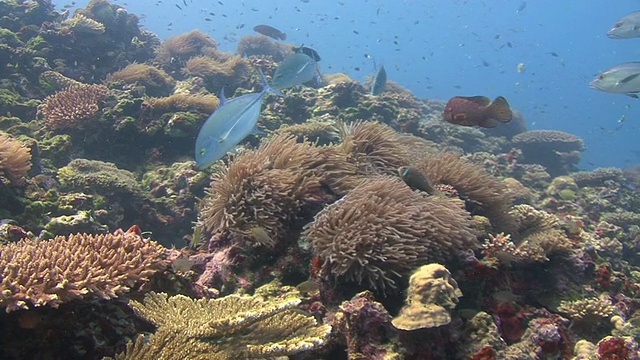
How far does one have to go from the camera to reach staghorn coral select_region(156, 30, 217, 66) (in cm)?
1357

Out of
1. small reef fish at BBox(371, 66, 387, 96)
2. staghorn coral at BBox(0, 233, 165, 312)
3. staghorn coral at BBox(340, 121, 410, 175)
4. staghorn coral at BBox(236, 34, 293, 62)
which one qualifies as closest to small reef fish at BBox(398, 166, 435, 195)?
staghorn coral at BBox(340, 121, 410, 175)

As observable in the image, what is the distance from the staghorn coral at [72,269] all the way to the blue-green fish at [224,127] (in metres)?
1.11

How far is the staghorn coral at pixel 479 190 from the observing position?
4.75m

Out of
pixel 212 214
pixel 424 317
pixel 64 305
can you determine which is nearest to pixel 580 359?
pixel 424 317

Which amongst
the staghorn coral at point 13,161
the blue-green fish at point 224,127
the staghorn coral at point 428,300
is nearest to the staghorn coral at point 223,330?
the staghorn coral at point 428,300

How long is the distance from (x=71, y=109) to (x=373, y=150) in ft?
20.8

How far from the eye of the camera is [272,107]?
10500 mm

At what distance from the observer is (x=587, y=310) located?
3.76m

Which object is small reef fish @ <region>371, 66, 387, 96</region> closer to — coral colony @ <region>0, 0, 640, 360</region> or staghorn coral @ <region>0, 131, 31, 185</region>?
coral colony @ <region>0, 0, 640, 360</region>

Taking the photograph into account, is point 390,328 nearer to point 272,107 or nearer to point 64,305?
point 64,305

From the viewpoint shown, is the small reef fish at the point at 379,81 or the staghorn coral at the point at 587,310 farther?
the small reef fish at the point at 379,81

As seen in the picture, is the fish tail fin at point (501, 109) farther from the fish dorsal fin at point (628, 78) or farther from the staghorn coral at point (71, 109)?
the staghorn coral at point (71, 109)

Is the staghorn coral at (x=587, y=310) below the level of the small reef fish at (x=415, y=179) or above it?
below


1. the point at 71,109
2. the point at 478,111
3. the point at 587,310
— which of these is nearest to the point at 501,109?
the point at 478,111
